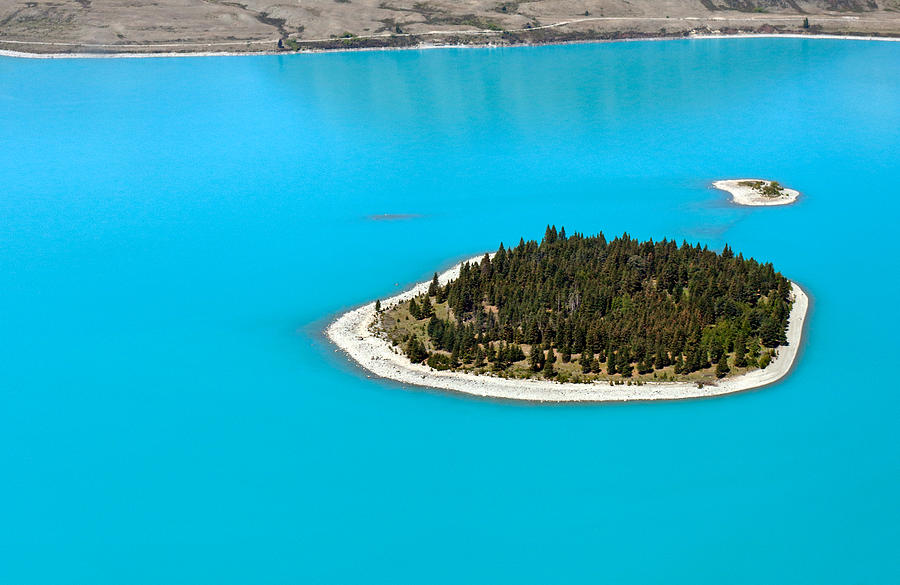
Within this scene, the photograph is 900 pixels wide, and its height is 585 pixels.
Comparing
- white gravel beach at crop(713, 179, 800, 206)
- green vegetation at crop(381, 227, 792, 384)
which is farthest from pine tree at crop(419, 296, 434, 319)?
white gravel beach at crop(713, 179, 800, 206)

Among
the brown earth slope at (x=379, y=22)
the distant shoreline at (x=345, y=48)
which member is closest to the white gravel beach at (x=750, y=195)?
the distant shoreline at (x=345, y=48)

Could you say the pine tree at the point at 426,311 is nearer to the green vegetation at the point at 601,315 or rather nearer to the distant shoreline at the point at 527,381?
the green vegetation at the point at 601,315

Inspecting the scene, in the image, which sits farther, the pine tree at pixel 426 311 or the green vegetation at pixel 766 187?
the green vegetation at pixel 766 187

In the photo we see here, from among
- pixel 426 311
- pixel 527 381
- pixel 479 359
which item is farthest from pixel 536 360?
pixel 426 311

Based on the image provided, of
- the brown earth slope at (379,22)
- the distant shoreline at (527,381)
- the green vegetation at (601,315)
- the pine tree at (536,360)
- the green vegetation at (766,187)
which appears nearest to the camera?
the distant shoreline at (527,381)

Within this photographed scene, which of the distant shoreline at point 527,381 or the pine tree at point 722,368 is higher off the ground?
the pine tree at point 722,368

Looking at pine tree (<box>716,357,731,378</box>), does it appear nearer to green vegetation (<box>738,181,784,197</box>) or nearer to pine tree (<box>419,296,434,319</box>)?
pine tree (<box>419,296,434,319</box>)

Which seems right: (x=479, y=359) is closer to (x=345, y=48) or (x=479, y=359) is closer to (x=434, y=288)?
(x=434, y=288)
